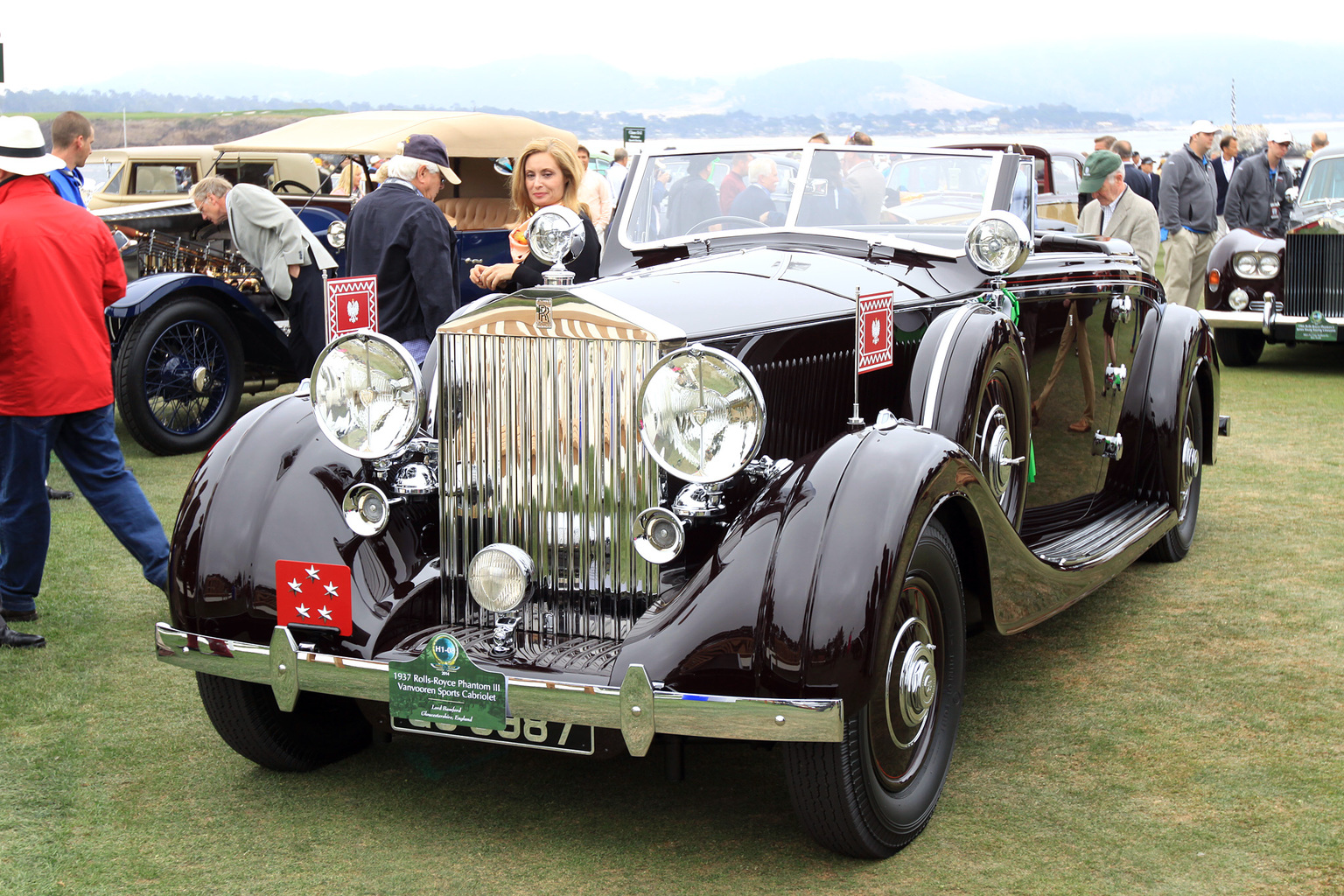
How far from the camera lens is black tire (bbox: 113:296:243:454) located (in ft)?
24.7

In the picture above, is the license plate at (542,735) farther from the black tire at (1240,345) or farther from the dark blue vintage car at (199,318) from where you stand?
the black tire at (1240,345)

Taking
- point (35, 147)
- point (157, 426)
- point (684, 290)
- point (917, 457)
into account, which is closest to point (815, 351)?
point (684, 290)

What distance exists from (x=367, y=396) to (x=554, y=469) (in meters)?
0.53

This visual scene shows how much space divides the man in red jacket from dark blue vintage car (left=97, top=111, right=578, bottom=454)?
310 centimetres

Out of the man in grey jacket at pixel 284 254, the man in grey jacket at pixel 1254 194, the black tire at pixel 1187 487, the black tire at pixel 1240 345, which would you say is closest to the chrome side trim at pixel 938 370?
the black tire at pixel 1187 487

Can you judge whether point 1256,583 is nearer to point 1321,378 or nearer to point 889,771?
point 889,771

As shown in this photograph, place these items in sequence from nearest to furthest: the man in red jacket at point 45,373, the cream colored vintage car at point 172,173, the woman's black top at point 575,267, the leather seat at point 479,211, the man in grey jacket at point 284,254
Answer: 1. the man in red jacket at point 45,373
2. the woman's black top at point 575,267
3. the man in grey jacket at point 284,254
4. the cream colored vintage car at point 172,173
5. the leather seat at point 479,211

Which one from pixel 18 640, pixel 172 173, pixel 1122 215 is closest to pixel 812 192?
pixel 18 640

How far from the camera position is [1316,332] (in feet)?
32.7

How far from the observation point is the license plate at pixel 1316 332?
32.6ft

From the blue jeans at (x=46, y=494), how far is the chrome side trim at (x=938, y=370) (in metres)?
2.65

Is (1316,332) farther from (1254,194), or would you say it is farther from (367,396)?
(367,396)

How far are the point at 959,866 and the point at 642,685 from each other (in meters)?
0.88

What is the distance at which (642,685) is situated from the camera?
263cm
